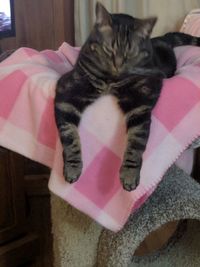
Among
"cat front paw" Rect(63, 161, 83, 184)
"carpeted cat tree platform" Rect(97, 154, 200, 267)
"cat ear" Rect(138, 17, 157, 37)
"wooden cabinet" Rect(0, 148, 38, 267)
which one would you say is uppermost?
"cat ear" Rect(138, 17, 157, 37)

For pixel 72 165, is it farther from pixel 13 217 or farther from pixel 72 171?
pixel 13 217

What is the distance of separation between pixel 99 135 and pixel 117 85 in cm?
12

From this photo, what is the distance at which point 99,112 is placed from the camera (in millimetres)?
879

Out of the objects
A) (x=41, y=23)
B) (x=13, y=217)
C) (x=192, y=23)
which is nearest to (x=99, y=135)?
(x=13, y=217)

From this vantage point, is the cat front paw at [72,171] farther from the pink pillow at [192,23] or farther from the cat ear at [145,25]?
the pink pillow at [192,23]

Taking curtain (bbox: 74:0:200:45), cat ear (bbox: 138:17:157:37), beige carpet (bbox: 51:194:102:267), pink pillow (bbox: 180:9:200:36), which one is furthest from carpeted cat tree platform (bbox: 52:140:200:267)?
curtain (bbox: 74:0:200:45)

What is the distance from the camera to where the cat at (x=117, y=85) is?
2.83ft

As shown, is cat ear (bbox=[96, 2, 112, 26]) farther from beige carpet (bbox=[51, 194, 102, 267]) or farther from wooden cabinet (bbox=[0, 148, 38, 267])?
Result: wooden cabinet (bbox=[0, 148, 38, 267])

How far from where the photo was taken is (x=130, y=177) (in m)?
0.85

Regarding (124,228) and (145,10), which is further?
(145,10)

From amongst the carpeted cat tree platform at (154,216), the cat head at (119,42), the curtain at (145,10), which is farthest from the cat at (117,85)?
the curtain at (145,10)

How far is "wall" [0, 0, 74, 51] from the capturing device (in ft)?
5.39

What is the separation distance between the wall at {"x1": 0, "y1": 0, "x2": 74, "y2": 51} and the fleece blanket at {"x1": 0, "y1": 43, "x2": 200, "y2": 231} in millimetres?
709

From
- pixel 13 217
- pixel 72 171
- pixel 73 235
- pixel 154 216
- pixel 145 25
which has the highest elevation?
pixel 145 25
